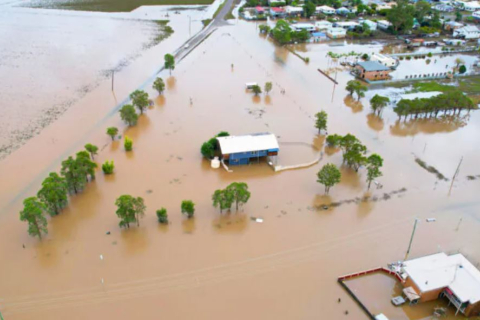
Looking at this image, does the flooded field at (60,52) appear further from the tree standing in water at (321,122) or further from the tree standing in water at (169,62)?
the tree standing in water at (321,122)

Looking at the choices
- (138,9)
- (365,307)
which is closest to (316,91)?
(365,307)

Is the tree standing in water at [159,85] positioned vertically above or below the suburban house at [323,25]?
below

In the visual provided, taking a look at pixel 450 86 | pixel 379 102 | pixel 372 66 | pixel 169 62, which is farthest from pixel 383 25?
pixel 169 62

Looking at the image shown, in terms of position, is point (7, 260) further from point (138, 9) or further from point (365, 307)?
point (138, 9)

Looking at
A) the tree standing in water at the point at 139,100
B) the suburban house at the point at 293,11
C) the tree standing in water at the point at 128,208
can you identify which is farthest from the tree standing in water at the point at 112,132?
the suburban house at the point at 293,11

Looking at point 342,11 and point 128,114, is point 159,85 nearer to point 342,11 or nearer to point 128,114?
point 128,114
